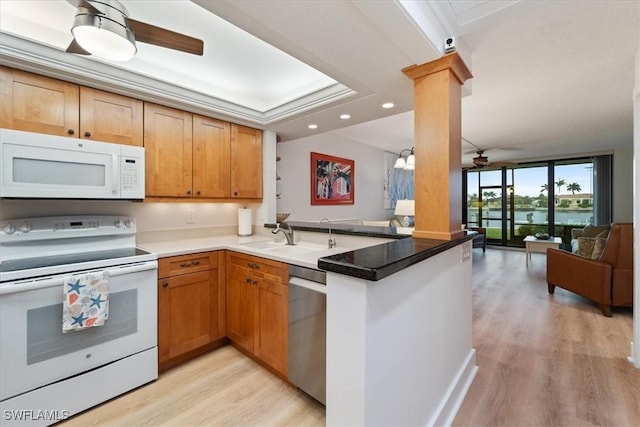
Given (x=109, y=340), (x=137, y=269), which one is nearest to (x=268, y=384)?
(x=109, y=340)

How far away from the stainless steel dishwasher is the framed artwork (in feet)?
9.03

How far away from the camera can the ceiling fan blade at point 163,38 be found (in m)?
1.47

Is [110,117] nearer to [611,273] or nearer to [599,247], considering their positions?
[611,273]

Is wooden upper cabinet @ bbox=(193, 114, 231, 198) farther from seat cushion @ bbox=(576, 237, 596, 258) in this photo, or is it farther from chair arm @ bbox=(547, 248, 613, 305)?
seat cushion @ bbox=(576, 237, 596, 258)

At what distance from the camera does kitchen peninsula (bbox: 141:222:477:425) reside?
1092 millimetres

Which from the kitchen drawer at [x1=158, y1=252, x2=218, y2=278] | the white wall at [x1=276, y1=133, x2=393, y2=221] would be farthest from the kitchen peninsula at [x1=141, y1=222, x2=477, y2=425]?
the white wall at [x1=276, y1=133, x2=393, y2=221]

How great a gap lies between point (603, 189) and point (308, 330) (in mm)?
8166

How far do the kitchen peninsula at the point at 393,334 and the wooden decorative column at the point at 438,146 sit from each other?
0.66ft

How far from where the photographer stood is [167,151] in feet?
8.16

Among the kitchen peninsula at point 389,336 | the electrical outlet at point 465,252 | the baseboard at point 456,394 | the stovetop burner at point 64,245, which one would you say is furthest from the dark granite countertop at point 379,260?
the stovetop burner at point 64,245

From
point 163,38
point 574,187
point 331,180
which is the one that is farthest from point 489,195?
point 163,38

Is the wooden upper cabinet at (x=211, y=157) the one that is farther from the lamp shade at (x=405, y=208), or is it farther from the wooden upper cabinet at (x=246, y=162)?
the lamp shade at (x=405, y=208)

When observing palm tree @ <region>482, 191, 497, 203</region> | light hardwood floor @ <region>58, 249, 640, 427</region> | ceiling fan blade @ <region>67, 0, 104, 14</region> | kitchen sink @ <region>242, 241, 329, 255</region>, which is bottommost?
light hardwood floor @ <region>58, 249, 640, 427</region>

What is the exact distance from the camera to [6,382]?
4.98ft
